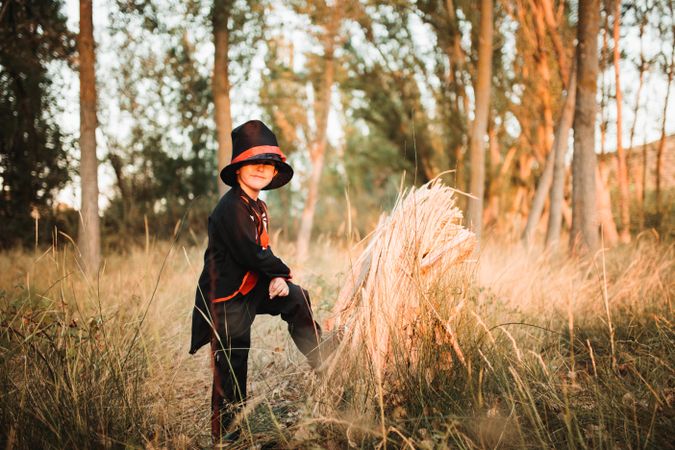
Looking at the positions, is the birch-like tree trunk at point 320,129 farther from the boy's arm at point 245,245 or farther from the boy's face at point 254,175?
the boy's arm at point 245,245

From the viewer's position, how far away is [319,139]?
332 inches

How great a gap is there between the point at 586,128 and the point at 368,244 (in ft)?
15.5

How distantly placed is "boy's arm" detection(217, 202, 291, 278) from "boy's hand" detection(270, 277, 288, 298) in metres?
0.03

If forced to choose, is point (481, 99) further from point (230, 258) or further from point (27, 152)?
point (27, 152)

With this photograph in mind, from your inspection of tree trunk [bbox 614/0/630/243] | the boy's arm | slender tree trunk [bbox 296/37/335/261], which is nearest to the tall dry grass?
the boy's arm

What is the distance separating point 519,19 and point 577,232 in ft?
13.1

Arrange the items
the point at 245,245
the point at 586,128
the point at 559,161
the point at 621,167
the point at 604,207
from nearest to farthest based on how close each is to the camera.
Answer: the point at 245,245 → the point at 586,128 → the point at 559,161 → the point at 604,207 → the point at 621,167

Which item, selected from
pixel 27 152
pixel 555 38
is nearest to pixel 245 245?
pixel 555 38

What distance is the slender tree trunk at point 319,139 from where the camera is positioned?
26.2ft

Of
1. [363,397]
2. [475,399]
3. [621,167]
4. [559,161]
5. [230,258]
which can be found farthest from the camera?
[621,167]

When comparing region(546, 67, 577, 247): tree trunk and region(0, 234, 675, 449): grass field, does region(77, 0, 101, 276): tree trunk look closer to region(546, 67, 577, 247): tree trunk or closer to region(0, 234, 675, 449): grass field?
region(0, 234, 675, 449): grass field

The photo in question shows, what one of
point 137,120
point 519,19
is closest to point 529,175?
point 519,19

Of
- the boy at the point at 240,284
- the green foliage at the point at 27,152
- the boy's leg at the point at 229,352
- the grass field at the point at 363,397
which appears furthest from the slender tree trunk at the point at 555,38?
the green foliage at the point at 27,152

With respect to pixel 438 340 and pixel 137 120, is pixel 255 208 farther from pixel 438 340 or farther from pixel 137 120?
pixel 137 120
